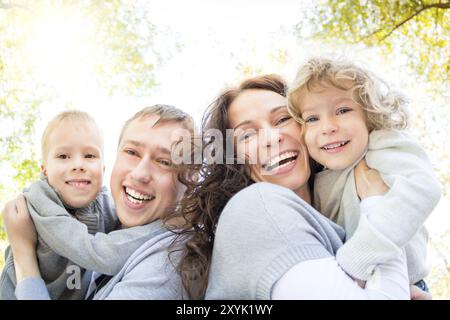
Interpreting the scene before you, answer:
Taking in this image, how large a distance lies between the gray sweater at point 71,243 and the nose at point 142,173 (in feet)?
0.48

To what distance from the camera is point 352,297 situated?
0.97 metres

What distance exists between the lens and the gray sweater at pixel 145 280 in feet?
3.80

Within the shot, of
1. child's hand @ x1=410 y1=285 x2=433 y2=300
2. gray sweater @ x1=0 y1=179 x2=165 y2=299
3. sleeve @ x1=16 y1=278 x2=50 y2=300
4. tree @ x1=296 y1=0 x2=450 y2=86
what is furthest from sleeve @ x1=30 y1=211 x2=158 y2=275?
tree @ x1=296 y1=0 x2=450 y2=86

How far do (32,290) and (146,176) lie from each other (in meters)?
0.44

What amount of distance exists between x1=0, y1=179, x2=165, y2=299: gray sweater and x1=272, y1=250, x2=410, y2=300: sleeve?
514mm

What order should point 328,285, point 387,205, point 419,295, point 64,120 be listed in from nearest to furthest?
point 328,285, point 387,205, point 419,295, point 64,120

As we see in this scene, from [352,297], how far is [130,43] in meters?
2.90

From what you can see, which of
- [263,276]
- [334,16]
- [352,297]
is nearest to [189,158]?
[263,276]

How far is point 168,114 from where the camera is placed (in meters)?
1.51

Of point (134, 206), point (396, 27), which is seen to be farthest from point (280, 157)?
point (396, 27)

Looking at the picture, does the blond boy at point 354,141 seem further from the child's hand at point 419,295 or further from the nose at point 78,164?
the nose at point 78,164

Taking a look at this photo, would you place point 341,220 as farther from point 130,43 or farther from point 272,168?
point 130,43

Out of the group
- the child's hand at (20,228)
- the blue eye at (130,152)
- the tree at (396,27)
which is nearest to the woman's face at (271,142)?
the blue eye at (130,152)

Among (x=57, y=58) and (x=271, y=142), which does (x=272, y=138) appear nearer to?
(x=271, y=142)
